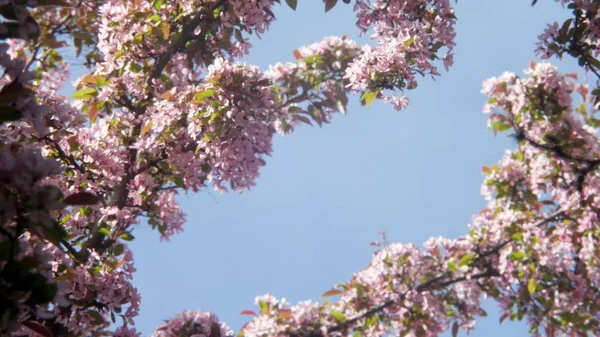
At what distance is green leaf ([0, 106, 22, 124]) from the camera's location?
165 cm

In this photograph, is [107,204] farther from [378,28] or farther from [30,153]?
[378,28]

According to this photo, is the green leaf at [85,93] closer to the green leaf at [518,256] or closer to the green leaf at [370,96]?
the green leaf at [370,96]

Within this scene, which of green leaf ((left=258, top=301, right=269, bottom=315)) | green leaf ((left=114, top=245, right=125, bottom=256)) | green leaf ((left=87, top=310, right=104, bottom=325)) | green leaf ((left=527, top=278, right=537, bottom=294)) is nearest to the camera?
green leaf ((left=87, top=310, right=104, bottom=325))

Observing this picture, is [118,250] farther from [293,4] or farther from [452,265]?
[452,265]

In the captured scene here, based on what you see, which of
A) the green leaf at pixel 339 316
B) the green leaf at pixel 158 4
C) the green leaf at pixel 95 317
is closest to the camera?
the green leaf at pixel 95 317

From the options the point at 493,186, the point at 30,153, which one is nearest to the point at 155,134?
the point at 30,153

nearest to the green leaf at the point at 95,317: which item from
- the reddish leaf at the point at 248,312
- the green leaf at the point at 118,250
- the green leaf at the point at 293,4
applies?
the green leaf at the point at 118,250

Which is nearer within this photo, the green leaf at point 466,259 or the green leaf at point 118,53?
the green leaf at point 118,53

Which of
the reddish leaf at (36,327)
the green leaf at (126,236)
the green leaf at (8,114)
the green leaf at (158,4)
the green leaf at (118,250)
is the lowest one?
the reddish leaf at (36,327)

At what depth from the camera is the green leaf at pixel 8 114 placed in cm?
165

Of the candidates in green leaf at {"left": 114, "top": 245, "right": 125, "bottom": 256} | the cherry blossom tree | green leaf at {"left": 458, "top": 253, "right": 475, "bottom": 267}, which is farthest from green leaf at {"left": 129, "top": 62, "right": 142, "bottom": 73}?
green leaf at {"left": 458, "top": 253, "right": 475, "bottom": 267}

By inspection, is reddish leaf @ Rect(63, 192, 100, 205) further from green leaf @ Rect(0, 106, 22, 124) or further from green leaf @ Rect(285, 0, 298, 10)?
green leaf @ Rect(285, 0, 298, 10)

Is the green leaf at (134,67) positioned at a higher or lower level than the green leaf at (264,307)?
higher

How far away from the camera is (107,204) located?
3.61m
